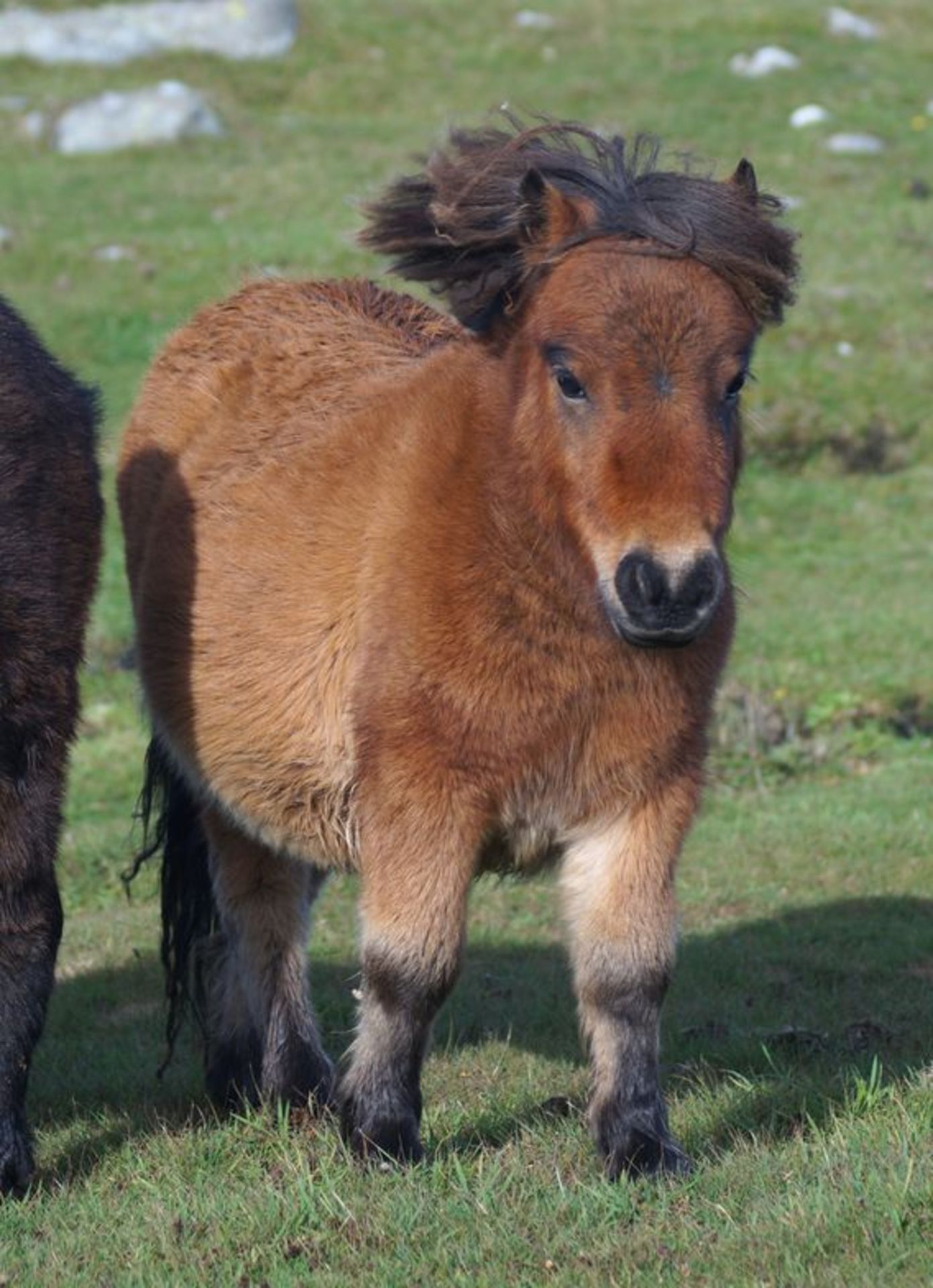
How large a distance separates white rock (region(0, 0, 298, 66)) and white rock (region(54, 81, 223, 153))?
198 centimetres

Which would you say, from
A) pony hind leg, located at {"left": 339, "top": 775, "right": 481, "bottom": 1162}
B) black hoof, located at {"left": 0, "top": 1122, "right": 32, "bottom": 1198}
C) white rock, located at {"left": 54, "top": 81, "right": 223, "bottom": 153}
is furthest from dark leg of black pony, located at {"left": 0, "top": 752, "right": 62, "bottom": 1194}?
white rock, located at {"left": 54, "top": 81, "right": 223, "bottom": 153}

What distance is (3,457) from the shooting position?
210 inches

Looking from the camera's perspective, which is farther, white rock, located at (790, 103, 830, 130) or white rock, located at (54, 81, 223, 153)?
white rock, located at (54, 81, 223, 153)

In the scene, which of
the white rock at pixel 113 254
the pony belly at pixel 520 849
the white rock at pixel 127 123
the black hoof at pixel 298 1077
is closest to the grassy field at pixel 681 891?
the white rock at pixel 113 254

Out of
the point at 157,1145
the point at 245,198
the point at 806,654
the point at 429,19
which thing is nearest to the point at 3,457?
the point at 157,1145

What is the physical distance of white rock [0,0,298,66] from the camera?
26594 millimetres

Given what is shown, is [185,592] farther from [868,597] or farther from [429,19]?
[429,19]

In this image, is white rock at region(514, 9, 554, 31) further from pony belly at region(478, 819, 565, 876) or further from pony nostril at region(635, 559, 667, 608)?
pony nostril at region(635, 559, 667, 608)

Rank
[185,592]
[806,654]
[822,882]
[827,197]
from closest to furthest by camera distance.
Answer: [185,592] < [822,882] < [806,654] < [827,197]

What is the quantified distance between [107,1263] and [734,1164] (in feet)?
5.41

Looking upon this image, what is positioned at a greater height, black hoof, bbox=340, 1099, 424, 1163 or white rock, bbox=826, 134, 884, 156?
black hoof, bbox=340, 1099, 424, 1163

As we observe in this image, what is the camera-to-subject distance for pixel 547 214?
5.05m

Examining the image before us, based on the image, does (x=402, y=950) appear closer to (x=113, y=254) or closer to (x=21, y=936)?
(x=21, y=936)

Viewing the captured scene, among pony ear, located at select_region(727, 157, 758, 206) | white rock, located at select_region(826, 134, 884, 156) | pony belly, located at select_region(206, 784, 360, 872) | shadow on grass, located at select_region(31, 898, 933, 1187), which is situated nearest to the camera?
pony ear, located at select_region(727, 157, 758, 206)
